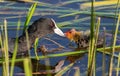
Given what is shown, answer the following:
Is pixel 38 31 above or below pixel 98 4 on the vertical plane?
below

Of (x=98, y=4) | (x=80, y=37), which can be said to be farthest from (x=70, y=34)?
(x=98, y=4)

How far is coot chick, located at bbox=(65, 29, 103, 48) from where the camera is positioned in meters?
5.59

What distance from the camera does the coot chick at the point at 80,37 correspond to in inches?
220

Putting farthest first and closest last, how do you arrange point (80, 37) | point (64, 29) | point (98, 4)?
point (98, 4) → point (64, 29) → point (80, 37)

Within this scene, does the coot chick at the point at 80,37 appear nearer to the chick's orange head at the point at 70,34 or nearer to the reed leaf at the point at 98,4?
the chick's orange head at the point at 70,34

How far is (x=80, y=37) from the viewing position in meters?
5.72

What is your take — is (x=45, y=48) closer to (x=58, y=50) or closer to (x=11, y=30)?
(x=58, y=50)

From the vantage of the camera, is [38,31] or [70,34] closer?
[70,34]

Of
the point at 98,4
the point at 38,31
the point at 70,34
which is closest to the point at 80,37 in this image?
the point at 70,34

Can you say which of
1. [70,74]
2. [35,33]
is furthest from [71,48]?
[70,74]

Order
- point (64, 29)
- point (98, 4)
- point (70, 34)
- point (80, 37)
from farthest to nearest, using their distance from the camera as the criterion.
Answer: point (98, 4) → point (64, 29) → point (80, 37) → point (70, 34)

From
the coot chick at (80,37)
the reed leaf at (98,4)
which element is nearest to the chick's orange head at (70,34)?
the coot chick at (80,37)

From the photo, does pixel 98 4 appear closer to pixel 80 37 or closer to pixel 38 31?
pixel 80 37

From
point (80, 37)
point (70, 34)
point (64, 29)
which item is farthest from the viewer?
point (64, 29)
